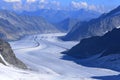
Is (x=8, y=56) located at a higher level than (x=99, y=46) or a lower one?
lower

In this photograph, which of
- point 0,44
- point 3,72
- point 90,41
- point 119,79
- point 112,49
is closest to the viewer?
point 3,72

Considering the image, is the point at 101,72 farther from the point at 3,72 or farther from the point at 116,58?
the point at 3,72

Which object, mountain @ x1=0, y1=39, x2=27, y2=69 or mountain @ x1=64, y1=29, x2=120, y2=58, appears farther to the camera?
mountain @ x1=64, y1=29, x2=120, y2=58

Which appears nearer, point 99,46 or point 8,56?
point 8,56

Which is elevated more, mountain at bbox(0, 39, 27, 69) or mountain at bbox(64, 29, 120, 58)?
mountain at bbox(64, 29, 120, 58)

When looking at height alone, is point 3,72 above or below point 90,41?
below

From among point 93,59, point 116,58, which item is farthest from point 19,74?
point 93,59

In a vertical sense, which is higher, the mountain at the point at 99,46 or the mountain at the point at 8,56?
the mountain at the point at 99,46

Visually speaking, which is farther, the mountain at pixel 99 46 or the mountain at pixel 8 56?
the mountain at pixel 99 46
